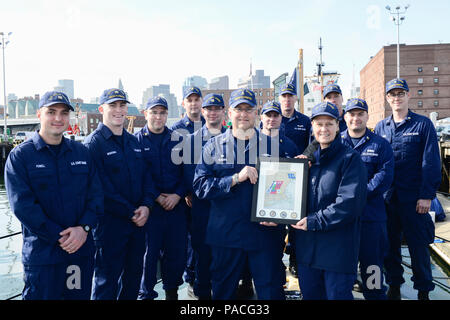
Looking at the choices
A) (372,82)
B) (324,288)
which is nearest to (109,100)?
(324,288)

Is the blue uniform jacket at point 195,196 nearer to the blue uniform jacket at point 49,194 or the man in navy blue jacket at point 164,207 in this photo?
the man in navy blue jacket at point 164,207

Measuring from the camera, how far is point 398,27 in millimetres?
39406

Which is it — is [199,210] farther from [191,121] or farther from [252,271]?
[191,121]

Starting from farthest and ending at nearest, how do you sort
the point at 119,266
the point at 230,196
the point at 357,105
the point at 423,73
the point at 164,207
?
the point at 423,73, the point at 164,207, the point at 357,105, the point at 119,266, the point at 230,196

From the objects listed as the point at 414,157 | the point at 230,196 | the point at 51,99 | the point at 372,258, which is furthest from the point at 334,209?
the point at 51,99

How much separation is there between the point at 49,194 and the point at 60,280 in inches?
30.3

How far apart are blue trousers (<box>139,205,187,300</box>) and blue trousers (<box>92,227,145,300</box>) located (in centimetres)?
26

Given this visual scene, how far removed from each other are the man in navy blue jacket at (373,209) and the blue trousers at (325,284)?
29.8 inches

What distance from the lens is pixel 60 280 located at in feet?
9.77

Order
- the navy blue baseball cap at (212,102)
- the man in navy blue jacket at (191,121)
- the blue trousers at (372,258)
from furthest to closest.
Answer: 1. the man in navy blue jacket at (191,121)
2. the navy blue baseball cap at (212,102)
3. the blue trousers at (372,258)

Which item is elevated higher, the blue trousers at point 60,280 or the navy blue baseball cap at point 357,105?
the navy blue baseball cap at point 357,105

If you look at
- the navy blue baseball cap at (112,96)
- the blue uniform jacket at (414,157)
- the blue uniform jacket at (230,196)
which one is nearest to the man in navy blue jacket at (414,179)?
the blue uniform jacket at (414,157)

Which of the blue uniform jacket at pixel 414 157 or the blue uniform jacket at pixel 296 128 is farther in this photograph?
the blue uniform jacket at pixel 296 128

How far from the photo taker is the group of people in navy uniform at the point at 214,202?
9.42 ft
